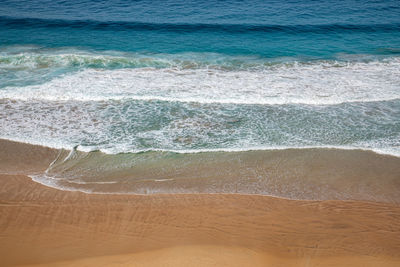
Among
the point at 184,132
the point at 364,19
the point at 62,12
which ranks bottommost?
the point at 184,132

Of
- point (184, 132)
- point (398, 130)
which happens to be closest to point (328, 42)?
point (398, 130)

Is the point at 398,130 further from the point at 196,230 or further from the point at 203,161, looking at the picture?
the point at 196,230

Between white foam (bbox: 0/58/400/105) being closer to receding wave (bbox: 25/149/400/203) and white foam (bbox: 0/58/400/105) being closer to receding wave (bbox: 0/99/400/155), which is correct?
receding wave (bbox: 0/99/400/155)

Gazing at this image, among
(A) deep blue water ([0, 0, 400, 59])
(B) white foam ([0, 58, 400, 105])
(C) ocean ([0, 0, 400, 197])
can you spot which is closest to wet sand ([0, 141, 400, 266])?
(C) ocean ([0, 0, 400, 197])

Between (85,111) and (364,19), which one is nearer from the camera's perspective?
(85,111)

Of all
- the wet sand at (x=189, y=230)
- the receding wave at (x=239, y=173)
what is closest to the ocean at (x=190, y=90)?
the receding wave at (x=239, y=173)

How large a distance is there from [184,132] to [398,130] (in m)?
5.81

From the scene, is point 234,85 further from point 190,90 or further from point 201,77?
point 190,90

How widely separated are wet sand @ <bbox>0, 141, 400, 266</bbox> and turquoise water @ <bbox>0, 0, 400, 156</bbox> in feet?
6.31

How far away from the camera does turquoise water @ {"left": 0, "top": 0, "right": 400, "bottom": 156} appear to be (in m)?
8.38

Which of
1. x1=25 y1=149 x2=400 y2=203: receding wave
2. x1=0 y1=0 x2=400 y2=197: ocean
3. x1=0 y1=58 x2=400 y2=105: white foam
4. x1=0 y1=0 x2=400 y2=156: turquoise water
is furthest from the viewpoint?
x1=0 y1=58 x2=400 y2=105: white foam

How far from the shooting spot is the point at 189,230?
5457 mm

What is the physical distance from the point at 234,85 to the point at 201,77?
1543 mm

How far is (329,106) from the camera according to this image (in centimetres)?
997
